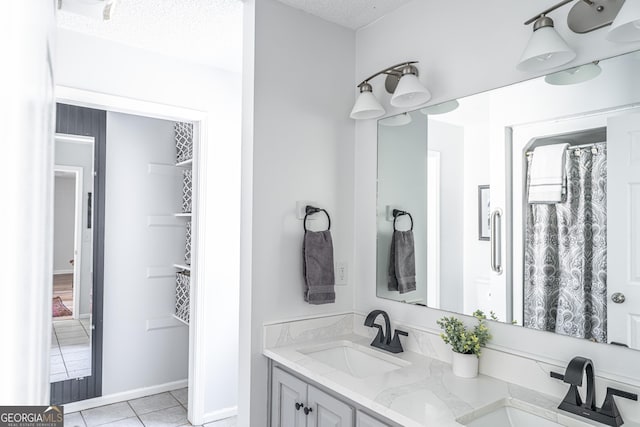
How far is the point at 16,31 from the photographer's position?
1.09 ft

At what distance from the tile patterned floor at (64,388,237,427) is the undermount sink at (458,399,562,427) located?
214 cm

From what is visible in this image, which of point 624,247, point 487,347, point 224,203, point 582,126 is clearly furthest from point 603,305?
point 224,203

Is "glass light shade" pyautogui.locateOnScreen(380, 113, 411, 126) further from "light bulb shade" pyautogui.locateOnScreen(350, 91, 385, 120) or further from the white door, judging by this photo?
the white door

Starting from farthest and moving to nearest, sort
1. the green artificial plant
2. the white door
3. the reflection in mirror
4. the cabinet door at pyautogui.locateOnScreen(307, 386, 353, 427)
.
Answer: the reflection in mirror
the green artificial plant
the cabinet door at pyautogui.locateOnScreen(307, 386, 353, 427)
the white door

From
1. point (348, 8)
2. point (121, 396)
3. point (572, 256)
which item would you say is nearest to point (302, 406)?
point (572, 256)

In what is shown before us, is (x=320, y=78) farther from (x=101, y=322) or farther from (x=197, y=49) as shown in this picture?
(x=101, y=322)

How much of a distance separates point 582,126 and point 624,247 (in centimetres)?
43


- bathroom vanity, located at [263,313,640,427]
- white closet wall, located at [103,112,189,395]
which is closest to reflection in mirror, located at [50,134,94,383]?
white closet wall, located at [103,112,189,395]

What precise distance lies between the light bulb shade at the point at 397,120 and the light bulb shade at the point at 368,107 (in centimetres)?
8

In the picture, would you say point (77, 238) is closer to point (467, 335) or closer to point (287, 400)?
point (287, 400)

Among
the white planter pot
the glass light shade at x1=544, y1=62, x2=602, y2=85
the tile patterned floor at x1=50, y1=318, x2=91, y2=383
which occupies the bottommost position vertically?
the tile patterned floor at x1=50, y1=318, x2=91, y2=383

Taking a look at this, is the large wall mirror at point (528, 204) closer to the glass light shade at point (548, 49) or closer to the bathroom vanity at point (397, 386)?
the glass light shade at point (548, 49)

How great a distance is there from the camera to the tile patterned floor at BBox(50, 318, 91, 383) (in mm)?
3123

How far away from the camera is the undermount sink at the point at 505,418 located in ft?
4.29
